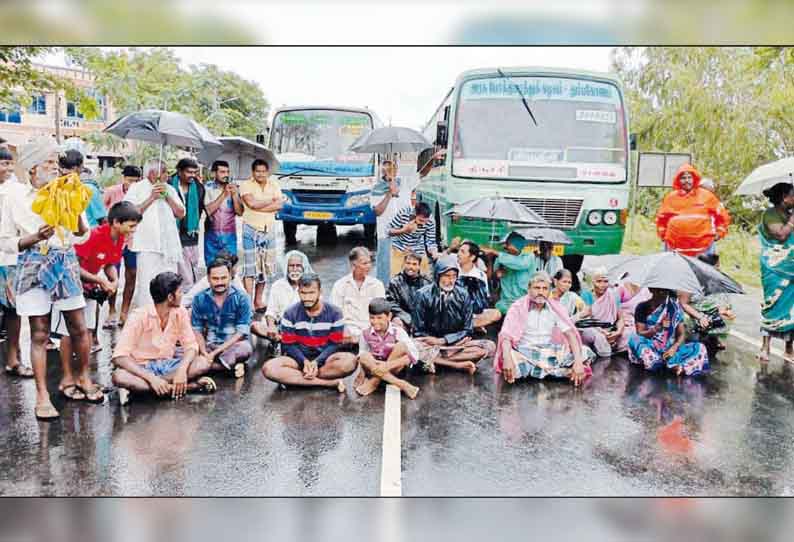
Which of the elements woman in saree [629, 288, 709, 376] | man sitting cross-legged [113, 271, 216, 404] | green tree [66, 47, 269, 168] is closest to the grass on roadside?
woman in saree [629, 288, 709, 376]

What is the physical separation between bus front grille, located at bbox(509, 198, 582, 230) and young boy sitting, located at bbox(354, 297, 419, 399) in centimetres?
367

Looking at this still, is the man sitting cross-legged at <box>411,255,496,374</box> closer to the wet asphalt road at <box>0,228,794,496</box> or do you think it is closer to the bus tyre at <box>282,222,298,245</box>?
the wet asphalt road at <box>0,228,794,496</box>

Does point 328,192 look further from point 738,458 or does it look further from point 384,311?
point 738,458

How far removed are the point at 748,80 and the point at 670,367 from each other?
10.2 m

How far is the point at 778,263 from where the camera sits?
6656 millimetres

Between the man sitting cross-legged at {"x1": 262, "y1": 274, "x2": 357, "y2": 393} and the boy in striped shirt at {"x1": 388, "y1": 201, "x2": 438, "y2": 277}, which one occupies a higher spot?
the boy in striped shirt at {"x1": 388, "y1": 201, "x2": 438, "y2": 277}

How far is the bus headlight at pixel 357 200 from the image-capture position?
12789 millimetres

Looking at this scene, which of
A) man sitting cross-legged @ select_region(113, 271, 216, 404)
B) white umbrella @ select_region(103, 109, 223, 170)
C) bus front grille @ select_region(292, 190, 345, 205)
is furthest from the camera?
bus front grille @ select_region(292, 190, 345, 205)

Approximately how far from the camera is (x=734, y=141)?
1399 centimetres

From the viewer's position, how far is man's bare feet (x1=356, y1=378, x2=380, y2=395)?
217 inches

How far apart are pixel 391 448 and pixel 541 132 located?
5.42 meters

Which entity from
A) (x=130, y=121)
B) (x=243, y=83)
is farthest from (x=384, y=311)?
(x=243, y=83)

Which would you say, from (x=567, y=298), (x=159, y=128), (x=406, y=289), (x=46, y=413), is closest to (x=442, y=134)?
Answer: (x=567, y=298)

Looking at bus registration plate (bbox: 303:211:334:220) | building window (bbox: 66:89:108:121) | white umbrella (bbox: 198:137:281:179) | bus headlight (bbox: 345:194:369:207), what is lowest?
bus registration plate (bbox: 303:211:334:220)
